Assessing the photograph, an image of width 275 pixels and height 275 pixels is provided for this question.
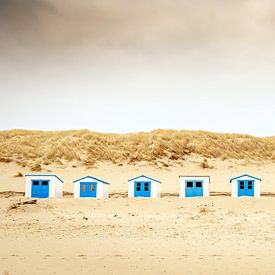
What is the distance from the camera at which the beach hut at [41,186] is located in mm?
37375

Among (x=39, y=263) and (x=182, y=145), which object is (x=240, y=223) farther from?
(x=182, y=145)

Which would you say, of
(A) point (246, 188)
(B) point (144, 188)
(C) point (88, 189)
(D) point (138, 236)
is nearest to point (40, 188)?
(C) point (88, 189)

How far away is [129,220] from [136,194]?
11.4 meters

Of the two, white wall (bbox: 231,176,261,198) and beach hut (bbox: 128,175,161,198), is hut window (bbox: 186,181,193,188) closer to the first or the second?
beach hut (bbox: 128,175,161,198)

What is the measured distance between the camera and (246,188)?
37812 millimetres

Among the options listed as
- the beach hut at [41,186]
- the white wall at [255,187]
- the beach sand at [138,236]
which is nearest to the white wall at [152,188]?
the beach sand at [138,236]

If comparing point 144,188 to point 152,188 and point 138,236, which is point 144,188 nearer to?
point 152,188

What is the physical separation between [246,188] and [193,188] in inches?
157

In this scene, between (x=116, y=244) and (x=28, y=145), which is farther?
(x=28, y=145)

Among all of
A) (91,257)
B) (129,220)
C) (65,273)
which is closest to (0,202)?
(129,220)

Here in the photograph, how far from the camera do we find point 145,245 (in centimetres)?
1825

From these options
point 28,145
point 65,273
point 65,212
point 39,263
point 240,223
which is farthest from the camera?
point 28,145

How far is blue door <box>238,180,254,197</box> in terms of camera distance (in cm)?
3766

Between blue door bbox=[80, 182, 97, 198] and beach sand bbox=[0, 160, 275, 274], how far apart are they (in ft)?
9.77
